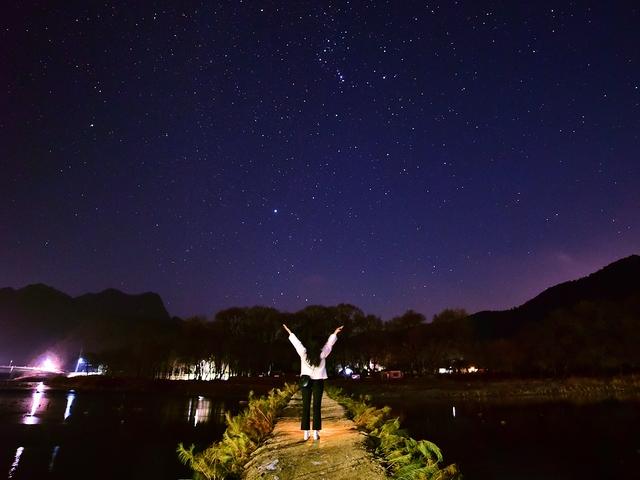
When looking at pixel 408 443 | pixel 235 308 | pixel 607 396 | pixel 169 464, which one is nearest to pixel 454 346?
pixel 607 396

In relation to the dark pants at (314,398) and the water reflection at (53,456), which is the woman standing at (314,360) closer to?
the dark pants at (314,398)

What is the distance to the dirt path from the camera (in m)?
7.30

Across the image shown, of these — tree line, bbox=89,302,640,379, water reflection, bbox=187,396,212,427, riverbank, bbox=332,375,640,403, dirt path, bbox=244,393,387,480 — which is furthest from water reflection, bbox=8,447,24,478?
tree line, bbox=89,302,640,379

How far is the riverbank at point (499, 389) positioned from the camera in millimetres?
58375

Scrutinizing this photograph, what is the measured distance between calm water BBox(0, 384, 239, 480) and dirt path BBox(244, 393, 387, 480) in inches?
494

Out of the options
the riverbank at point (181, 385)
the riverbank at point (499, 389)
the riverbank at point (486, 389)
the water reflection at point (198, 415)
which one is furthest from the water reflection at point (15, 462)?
the riverbank at point (181, 385)

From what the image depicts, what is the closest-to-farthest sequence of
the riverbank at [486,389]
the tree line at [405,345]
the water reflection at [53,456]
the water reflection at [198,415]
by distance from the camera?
the water reflection at [53,456], the water reflection at [198,415], the riverbank at [486,389], the tree line at [405,345]

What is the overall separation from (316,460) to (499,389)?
203 ft

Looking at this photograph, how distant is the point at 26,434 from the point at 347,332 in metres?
66.5

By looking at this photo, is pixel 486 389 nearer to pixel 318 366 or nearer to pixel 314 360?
pixel 318 366

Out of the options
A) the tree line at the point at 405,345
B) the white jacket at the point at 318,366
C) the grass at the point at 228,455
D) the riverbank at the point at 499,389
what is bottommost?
the grass at the point at 228,455

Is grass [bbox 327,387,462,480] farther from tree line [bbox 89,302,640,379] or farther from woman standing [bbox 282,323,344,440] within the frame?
tree line [bbox 89,302,640,379]

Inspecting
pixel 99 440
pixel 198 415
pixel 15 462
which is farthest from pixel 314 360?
pixel 198 415

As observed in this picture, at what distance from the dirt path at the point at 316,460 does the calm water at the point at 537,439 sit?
8.72 m
